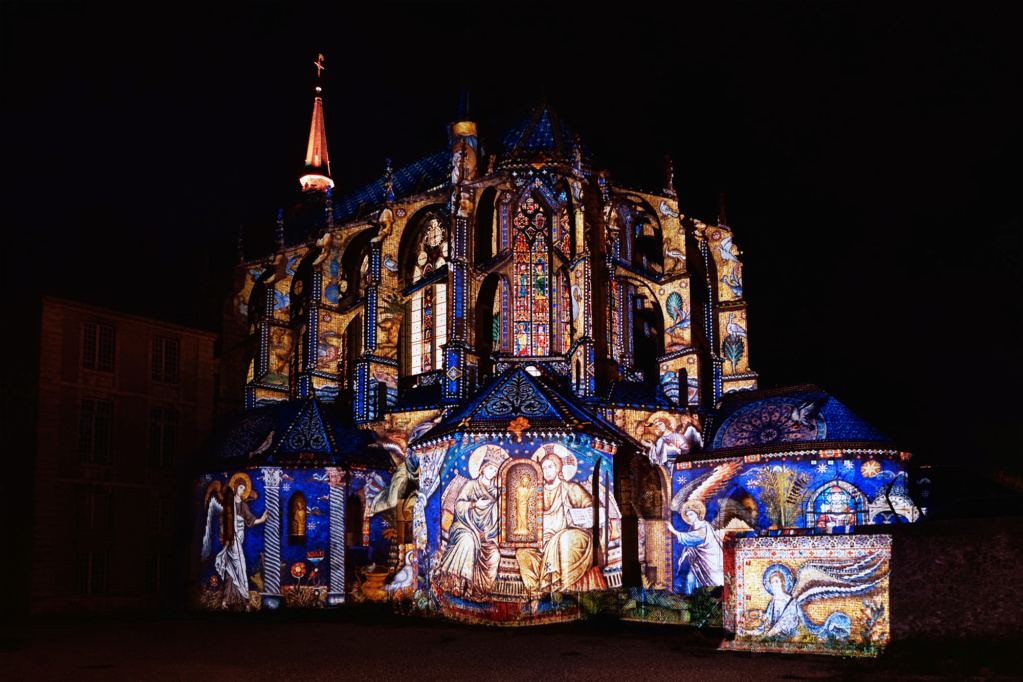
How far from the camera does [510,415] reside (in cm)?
2866

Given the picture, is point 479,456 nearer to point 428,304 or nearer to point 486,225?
point 428,304

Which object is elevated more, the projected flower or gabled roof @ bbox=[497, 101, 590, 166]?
gabled roof @ bbox=[497, 101, 590, 166]

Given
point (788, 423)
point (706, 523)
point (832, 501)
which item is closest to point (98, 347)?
point (706, 523)

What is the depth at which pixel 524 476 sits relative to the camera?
92.9 feet

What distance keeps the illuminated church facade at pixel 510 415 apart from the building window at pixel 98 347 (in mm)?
4825

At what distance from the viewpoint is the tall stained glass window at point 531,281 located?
1344 inches

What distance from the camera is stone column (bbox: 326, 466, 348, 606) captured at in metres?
32.7

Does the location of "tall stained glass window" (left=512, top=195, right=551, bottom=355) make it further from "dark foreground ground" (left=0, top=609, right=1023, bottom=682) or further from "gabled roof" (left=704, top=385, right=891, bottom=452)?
"dark foreground ground" (left=0, top=609, right=1023, bottom=682)

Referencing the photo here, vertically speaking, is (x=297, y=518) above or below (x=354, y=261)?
below

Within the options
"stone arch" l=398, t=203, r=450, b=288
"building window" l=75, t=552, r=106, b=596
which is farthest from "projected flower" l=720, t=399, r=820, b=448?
"building window" l=75, t=552, r=106, b=596

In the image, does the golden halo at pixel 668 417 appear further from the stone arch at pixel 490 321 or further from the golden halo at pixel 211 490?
the golden halo at pixel 211 490

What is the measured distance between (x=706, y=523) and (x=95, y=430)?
2109 centimetres

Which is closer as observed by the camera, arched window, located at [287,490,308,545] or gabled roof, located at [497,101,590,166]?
arched window, located at [287,490,308,545]

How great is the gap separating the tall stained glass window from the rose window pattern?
6501 mm
